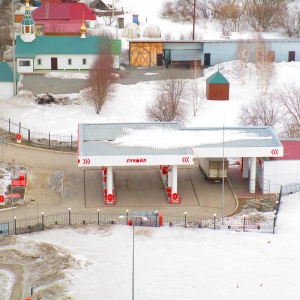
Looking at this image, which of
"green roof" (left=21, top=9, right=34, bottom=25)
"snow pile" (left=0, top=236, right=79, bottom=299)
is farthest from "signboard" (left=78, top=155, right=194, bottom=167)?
"green roof" (left=21, top=9, right=34, bottom=25)

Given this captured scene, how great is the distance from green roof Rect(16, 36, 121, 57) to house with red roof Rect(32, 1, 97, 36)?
567 centimetres

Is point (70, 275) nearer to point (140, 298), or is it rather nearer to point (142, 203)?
point (140, 298)

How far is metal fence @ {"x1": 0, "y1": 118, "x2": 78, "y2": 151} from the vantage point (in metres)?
52.1

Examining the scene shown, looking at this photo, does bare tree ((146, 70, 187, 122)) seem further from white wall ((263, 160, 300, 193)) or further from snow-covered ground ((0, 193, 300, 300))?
snow-covered ground ((0, 193, 300, 300))

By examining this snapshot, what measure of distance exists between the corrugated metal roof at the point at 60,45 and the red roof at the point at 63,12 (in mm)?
7617

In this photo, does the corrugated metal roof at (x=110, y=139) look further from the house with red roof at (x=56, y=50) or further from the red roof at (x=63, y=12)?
the red roof at (x=63, y=12)

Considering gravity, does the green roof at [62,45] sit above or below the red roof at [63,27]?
below

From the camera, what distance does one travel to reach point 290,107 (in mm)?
56719

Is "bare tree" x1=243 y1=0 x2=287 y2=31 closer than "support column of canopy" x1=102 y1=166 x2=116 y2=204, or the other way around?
"support column of canopy" x1=102 y1=166 x2=116 y2=204

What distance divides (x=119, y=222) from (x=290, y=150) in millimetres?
10406

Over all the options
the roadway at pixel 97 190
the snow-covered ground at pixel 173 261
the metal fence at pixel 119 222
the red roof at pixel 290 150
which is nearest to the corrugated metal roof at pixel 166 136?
the red roof at pixel 290 150

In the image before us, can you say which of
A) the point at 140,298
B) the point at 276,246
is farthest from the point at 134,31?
the point at 140,298

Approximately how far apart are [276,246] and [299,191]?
706 cm

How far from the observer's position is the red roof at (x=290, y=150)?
4541 centimetres
